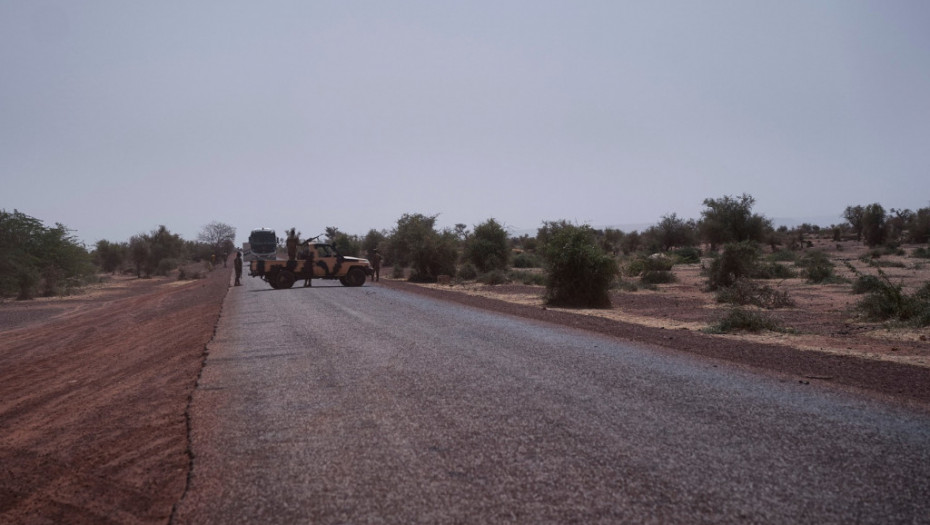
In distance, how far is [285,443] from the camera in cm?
609

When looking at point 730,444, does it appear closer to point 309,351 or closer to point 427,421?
point 427,421

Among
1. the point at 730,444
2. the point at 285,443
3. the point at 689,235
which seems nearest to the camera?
the point at 730,444

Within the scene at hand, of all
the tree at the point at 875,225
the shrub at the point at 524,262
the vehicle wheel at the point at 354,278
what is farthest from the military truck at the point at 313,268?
the tree at the point at 875,225

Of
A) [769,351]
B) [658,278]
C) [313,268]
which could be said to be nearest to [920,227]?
[658,278]

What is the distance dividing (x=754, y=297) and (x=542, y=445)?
1881cm

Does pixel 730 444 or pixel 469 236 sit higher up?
pixel 469 236

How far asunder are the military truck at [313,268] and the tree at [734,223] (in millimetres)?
32757

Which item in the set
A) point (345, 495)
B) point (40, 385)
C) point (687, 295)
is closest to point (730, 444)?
point (345, 495)

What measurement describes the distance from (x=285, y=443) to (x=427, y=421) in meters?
1.38

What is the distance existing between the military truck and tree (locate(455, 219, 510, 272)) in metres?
12.5

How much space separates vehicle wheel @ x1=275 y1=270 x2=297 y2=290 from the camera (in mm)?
32156

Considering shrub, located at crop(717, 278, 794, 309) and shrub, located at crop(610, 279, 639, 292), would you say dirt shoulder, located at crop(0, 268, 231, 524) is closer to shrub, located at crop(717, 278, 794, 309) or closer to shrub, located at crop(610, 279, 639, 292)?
shrub, located at crop(717, 278, 794, 309)

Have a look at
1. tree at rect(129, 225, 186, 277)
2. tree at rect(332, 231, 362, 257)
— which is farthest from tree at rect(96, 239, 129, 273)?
tree at rect(332, 231, 362, 257)

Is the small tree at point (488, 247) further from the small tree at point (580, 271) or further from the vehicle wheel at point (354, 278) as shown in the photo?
the small tree at point (580, 271)
